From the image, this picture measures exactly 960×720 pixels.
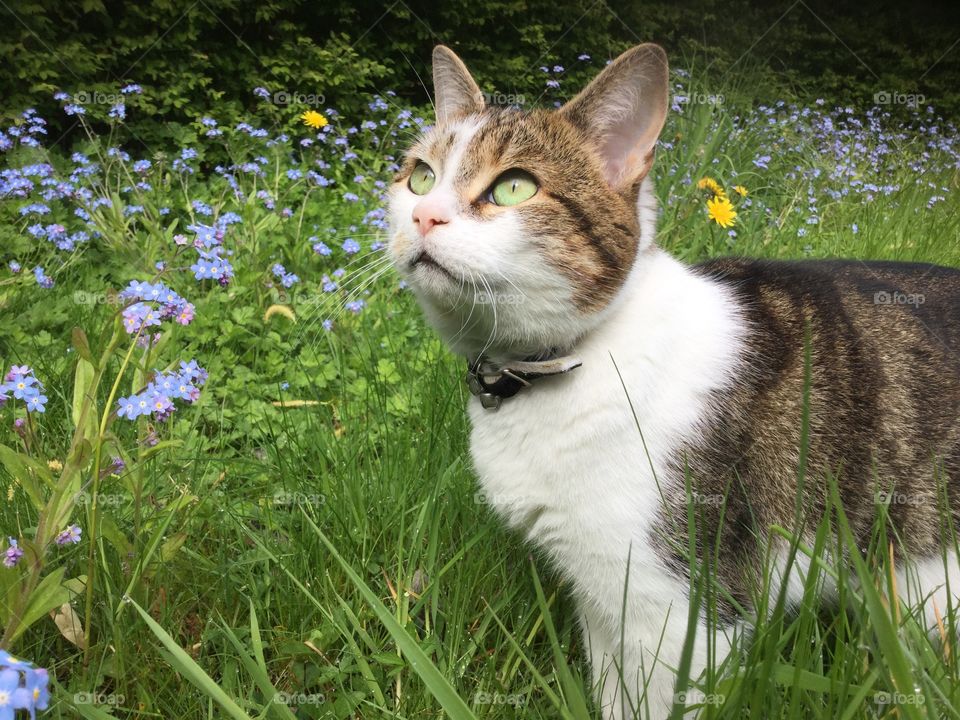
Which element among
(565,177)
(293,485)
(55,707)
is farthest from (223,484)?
(565,177)

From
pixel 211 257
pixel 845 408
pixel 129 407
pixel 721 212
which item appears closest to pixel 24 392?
pixel 129 407

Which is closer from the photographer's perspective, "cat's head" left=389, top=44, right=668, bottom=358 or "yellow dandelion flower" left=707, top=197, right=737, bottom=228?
"cat's head" left=389, top=44, right=668, bottom=358

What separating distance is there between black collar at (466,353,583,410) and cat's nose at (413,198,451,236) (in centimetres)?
34

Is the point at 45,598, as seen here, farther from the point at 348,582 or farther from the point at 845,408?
the point at 845,408

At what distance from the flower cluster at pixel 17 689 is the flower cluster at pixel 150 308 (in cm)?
65

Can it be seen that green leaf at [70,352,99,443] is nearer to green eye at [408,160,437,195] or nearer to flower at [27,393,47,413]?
flower at [27,393,47,413]

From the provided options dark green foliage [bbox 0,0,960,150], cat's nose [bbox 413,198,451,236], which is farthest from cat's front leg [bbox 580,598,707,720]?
dark green foliage [bbox 0,0,960,150]

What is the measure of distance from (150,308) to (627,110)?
1.12 meters

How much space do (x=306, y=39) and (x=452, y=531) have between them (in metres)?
3.95

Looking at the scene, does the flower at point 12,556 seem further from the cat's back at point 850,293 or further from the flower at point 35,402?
the cat's back at point 850,293

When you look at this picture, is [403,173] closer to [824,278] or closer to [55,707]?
[824,278]

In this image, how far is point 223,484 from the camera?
2.04 metres

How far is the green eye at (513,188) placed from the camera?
1537 mm

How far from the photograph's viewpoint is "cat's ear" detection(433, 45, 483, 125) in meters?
1.90
